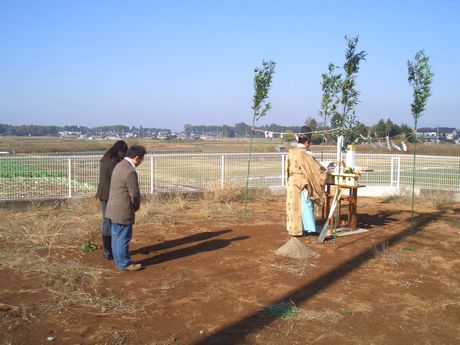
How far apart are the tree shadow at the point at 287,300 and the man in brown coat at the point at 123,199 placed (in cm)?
227

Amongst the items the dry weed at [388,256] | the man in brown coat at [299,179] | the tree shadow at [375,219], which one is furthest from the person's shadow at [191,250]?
the tree shadow at [375,219]

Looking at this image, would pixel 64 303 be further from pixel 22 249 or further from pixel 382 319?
pixel 382 319

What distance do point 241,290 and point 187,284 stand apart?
0.72m

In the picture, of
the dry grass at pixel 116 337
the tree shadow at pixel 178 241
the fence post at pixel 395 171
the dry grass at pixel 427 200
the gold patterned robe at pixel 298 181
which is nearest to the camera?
the dry grass at pixel 116 337

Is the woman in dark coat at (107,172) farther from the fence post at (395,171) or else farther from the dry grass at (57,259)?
the fence post at (395,171)

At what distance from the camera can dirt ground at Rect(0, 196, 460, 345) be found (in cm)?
480

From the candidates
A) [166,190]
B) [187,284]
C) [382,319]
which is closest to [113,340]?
[187,284]

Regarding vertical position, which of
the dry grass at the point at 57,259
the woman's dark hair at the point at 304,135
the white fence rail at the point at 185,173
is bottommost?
the dry grass at the point at 57,259

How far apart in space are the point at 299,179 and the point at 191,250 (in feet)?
7.21

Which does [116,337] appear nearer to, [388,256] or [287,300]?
[287,300]

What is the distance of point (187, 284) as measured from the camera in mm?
6348

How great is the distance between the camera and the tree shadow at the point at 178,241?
26.8 feet

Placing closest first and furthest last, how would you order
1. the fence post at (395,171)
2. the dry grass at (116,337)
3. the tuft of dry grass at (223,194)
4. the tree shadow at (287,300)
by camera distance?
the dry grass at (116,337) → the tree shadow at (287,300) → the tuft of dry grass at (223,194) → the fence post at (395,171)

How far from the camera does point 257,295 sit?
5973 mm
